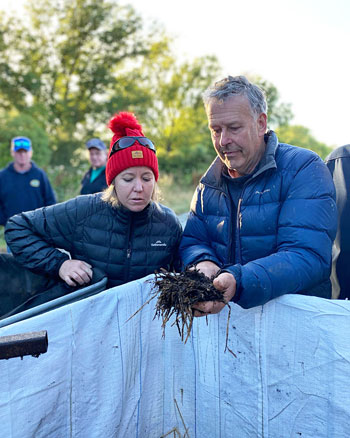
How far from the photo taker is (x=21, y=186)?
622 centimetres

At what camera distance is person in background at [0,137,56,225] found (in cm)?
614

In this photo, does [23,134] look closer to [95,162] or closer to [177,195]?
[177,195]

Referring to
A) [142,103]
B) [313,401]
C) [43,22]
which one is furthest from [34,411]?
[43,22]

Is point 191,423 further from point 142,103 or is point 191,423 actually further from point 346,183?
point 142,103

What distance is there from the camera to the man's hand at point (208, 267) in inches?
90.8

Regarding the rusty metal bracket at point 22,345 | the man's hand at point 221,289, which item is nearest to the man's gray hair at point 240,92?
the man's hand at point 221,289

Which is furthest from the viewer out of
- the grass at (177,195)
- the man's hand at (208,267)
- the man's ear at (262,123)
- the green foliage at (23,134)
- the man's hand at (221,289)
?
the grass at (177,195)

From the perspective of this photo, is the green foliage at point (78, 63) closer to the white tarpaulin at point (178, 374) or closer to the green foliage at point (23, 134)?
the green foliage at point (23, 134)

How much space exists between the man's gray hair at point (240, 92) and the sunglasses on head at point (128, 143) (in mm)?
652

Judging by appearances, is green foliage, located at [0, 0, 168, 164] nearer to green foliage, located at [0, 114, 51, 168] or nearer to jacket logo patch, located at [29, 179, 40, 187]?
green foliage, located at [0, 114, 51, 168]

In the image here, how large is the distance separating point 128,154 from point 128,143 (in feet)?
0.35

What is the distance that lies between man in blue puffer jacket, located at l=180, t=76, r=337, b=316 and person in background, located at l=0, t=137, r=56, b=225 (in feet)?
13.7

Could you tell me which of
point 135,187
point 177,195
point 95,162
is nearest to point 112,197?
point 135,187

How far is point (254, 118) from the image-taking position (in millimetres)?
2373
